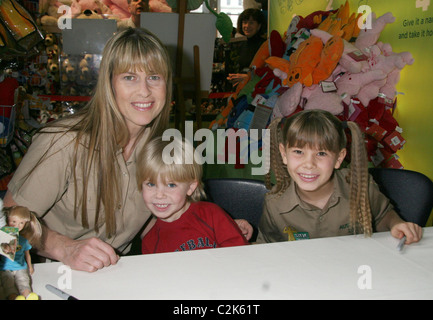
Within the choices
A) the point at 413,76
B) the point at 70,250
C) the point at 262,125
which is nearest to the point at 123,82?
the point at 70,250

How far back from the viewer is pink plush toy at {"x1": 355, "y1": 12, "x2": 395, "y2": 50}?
6.94 feet

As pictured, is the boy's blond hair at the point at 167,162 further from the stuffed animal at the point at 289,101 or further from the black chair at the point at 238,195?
the stuffed animal at the point at 289,101

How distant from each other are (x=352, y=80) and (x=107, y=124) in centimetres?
137

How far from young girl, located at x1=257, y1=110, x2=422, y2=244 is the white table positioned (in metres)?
0.32

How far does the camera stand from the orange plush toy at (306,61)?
6.75 feet

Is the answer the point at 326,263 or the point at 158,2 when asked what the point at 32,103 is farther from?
the point at 326,263

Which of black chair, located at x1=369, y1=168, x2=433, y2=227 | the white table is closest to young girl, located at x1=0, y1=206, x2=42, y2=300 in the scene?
the white table

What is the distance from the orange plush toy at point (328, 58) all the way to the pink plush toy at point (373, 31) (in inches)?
7.5

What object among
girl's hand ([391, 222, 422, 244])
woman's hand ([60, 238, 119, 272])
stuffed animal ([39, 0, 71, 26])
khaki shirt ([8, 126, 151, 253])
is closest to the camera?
woman's hand ([60, 238, 119, 272])

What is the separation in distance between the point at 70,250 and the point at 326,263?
0.55 m

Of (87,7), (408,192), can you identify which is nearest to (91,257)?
(408,192)

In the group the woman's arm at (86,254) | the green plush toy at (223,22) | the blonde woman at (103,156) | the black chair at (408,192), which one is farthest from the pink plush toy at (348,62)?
the woman's arm at (86,254)

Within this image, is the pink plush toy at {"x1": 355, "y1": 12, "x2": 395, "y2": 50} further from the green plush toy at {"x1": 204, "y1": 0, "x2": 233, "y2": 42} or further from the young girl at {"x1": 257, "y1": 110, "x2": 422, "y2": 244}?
the green plush toy at {"x1": 204, "y1": 0, "x2": 233, "y2": 42}

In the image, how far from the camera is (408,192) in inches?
53.6
